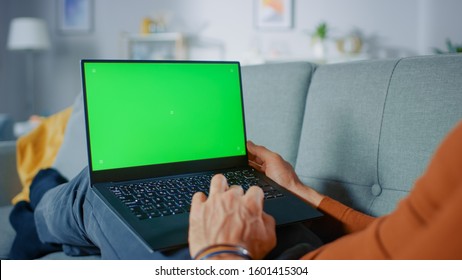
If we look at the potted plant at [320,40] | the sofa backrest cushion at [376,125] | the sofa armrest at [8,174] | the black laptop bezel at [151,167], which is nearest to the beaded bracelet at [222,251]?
the black laptop bezel at [151,167]

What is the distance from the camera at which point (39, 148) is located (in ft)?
5.86

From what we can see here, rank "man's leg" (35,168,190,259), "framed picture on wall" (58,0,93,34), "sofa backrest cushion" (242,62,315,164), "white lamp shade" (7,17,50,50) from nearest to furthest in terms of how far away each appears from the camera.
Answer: "man's leg" (35,168,190,259)
"sofa backrest cushion" (242,62,315,164)
"white lamp shade" (7,17,50,50)
"framed picture on wall" (58,0,93,34)

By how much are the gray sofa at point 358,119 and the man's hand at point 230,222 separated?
1.38 ft

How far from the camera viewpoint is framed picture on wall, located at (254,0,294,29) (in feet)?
14.2

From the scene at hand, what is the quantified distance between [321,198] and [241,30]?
12.0 ft

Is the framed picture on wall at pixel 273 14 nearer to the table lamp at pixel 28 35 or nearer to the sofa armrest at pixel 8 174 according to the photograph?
the table lamp at pixel 28 35

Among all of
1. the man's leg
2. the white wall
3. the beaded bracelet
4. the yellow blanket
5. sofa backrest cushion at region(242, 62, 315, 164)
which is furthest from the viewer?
the white wall

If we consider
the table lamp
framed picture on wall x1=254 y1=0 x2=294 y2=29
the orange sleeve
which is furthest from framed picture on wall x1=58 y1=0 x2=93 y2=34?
the orange sleeve

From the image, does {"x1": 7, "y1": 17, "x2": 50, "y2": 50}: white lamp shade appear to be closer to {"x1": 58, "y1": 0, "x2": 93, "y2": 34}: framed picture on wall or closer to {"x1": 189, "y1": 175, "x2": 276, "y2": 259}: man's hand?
{"x1": 58, "y1": 0, "x2": 93, "y2": 34}: framed picture on wall

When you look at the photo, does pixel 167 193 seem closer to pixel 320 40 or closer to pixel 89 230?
pixel 89 230

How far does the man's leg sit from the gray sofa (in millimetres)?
104
